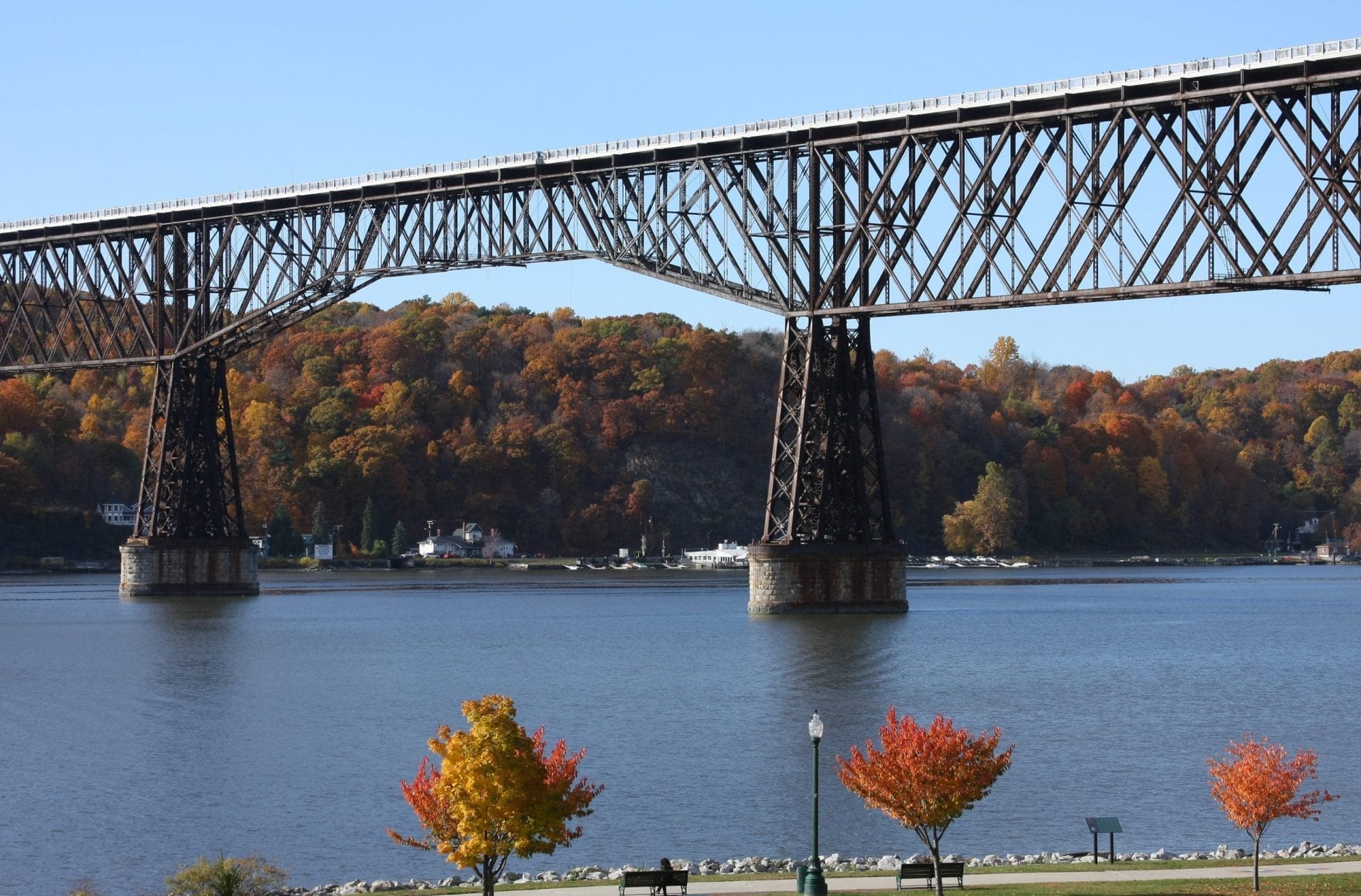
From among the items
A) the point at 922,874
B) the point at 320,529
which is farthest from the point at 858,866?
the point at 320,529

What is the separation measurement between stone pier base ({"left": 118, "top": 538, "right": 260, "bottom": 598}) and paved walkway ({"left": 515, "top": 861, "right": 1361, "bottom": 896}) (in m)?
75.9

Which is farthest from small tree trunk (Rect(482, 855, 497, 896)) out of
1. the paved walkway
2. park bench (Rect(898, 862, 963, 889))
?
park bench (Rect(898, 862, 963, 889))

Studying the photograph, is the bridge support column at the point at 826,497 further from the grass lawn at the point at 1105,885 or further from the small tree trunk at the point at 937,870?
the small tree trunk at the point at 937,870

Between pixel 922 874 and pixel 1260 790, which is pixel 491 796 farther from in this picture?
pixel 1260 790

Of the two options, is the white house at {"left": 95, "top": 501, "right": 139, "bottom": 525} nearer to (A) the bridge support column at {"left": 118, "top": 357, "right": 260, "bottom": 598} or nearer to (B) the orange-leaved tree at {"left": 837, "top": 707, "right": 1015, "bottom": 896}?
(A) the bridge support column at {"left": 118, "top": 357, "right": 260, "bottom": 598}

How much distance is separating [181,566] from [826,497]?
3877 centimetres

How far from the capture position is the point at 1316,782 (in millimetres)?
44000

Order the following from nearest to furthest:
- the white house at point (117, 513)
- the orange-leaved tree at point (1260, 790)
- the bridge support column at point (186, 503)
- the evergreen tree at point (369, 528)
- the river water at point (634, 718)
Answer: the orange-leaved tree at point (1260, 790) → the river water at point (634, 718) → the bridge support column at point (186, 503) → the white house at point (117, 513) → the evergreen tree at point (369, 528)

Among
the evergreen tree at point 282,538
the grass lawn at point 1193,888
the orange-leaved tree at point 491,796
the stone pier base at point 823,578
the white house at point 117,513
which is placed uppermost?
the white house at point 117,513

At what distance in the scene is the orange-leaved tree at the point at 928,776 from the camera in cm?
3291

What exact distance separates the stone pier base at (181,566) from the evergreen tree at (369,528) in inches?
3443

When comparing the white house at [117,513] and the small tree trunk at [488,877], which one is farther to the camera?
the white house at [117,513]

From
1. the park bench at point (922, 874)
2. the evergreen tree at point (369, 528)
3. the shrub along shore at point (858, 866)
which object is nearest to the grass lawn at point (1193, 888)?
the park bench at point (922, 874)

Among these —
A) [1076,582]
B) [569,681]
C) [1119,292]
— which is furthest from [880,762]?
[1076,582]
